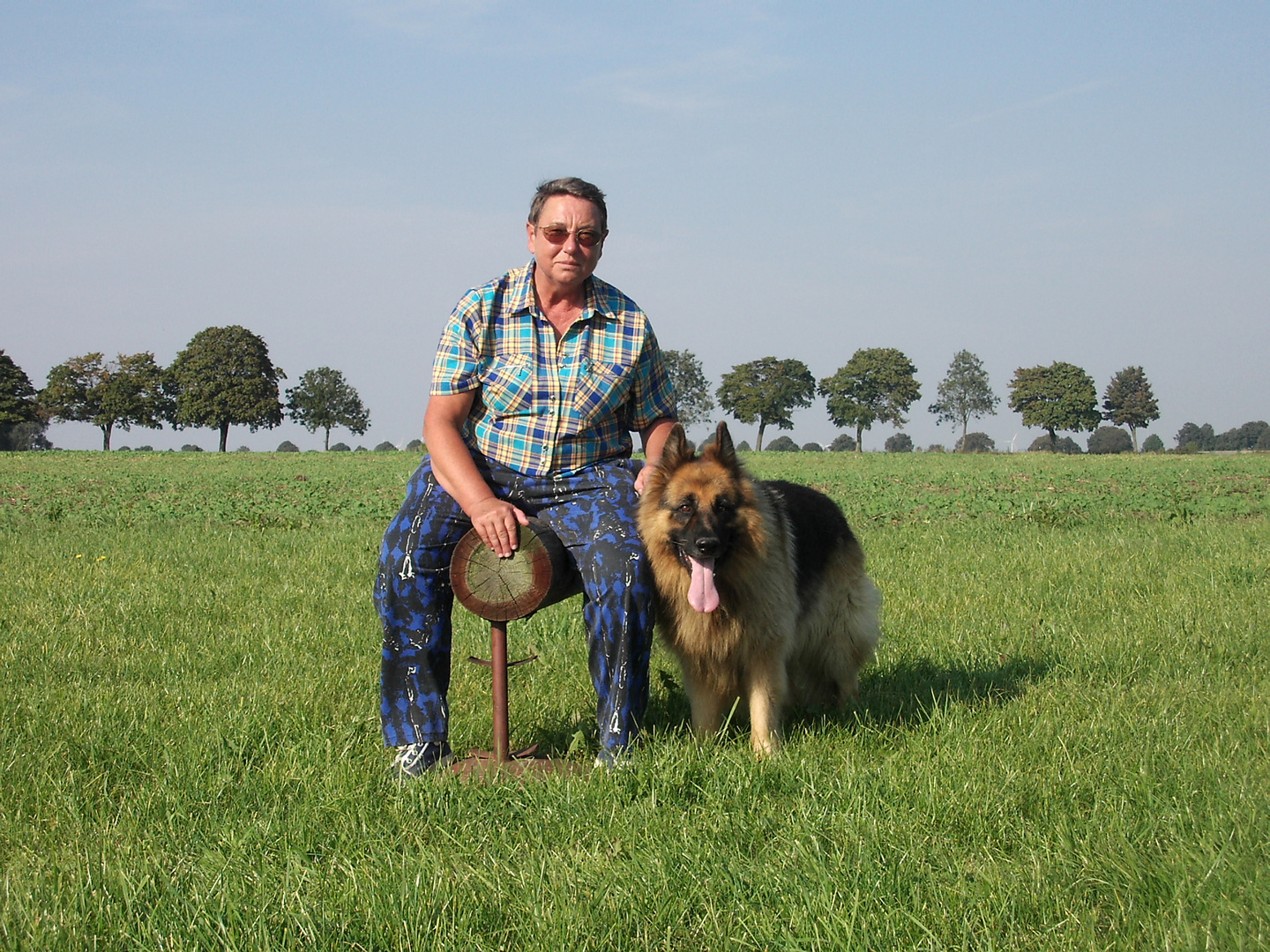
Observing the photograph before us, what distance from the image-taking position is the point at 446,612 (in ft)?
13.5

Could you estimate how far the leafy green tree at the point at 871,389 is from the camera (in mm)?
114250

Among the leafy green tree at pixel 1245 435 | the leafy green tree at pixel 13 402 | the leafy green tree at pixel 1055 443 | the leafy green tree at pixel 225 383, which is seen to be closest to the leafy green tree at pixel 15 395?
the leafy green tree at pixel 13 402

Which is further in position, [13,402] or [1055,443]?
[1055,443]

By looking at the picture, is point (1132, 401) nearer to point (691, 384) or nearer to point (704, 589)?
point (691, 384)

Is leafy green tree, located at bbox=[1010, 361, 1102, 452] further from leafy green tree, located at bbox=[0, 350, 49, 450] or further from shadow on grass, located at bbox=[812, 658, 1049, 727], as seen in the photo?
shadow on grass, located at bbox=[812, 658, 1049, 727]

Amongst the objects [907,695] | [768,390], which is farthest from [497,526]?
[768,390]

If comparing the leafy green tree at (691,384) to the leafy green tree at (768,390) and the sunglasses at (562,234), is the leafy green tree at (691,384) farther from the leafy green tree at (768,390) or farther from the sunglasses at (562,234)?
the sunglasses at (562,234)

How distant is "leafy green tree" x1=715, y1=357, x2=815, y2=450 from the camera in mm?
109000

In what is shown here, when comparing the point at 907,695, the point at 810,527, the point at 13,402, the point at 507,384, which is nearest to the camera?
the point at 507,384

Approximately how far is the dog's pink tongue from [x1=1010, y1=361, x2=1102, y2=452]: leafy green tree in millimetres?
118893

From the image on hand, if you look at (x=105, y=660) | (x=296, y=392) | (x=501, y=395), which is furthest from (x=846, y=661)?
(x=296, y=392)

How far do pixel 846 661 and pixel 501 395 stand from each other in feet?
8.12

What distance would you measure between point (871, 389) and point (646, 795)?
115978mm

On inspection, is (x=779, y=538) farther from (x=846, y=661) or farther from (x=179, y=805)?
(x=179, y=805)
